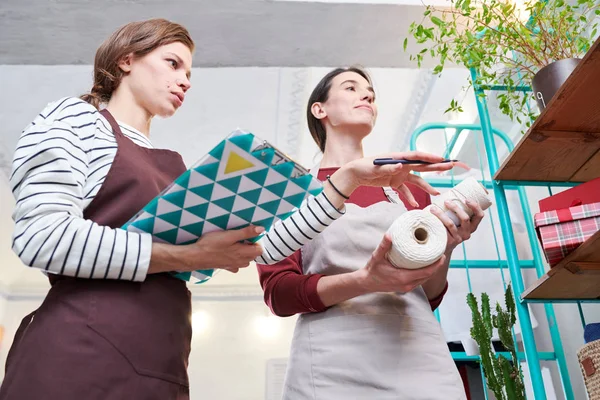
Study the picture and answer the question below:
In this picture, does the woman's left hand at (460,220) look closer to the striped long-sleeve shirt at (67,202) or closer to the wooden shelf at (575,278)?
the wooden shelf at (575,278)

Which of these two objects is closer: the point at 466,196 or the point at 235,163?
the point at 235,163

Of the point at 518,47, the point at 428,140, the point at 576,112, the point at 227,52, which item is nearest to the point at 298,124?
the point at 428,140

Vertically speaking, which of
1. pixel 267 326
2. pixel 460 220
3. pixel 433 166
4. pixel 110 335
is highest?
pixel 267 326

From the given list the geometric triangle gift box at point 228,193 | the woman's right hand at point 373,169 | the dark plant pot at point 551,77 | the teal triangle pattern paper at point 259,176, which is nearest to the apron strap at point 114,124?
the geometric triangle gift box at point 228,193

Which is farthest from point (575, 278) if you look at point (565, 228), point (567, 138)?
point (567, 138)

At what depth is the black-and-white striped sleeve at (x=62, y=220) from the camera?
2.88 ft

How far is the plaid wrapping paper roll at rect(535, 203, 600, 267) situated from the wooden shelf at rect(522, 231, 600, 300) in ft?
0.11

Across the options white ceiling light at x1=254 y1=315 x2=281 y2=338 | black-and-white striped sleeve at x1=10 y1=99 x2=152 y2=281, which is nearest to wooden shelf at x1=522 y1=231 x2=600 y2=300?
black-and-white striped sleeve at x1=10 y1=99 x2=152 y2=281

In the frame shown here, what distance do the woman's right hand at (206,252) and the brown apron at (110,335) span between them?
5 cm

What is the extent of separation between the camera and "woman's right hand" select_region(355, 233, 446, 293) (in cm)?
120

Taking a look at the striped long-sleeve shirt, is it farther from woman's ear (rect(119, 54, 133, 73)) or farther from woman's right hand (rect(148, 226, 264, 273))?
woman's ear (rect(119, 54, 133, 73))

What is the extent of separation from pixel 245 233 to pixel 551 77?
1.30m

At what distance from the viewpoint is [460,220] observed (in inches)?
49.8

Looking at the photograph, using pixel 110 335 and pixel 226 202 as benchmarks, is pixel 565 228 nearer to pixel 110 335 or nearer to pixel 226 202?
pixel 226 202
